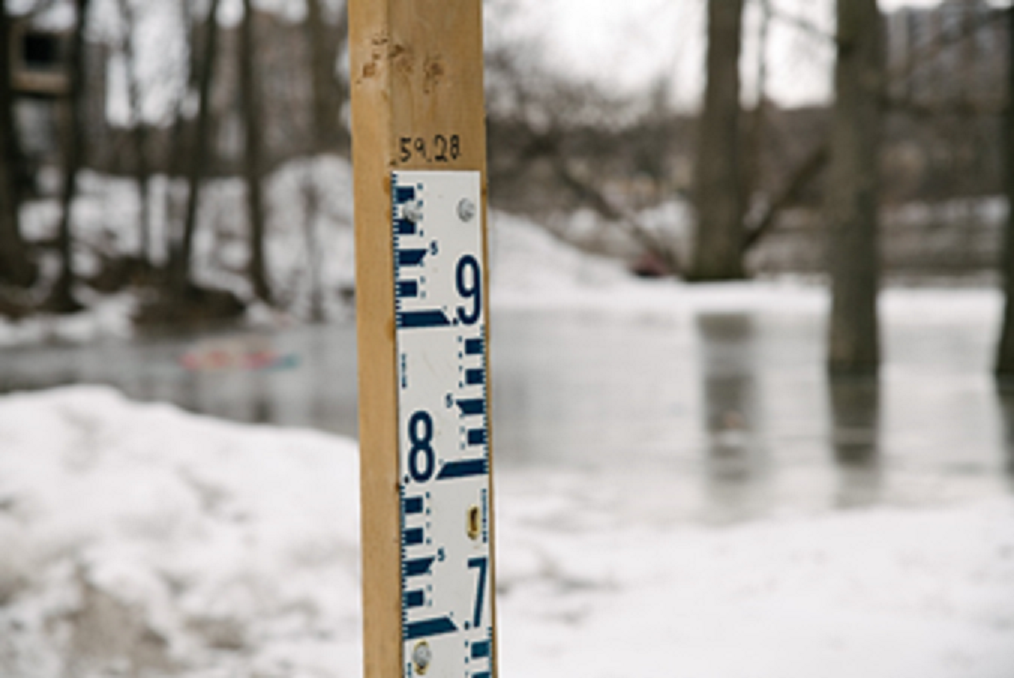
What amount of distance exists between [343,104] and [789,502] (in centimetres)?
2750

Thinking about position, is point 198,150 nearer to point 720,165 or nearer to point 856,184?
point 720,165

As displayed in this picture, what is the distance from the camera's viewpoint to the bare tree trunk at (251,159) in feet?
80.8

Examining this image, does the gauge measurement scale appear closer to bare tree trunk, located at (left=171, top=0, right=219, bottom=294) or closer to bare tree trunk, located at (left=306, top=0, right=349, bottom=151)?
bare tree trunk, located at (left=171, top=0, right=219, bottom=294)

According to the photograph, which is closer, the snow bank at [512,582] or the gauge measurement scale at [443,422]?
the gauge measurement scale at [443,422]

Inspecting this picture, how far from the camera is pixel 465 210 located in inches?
118

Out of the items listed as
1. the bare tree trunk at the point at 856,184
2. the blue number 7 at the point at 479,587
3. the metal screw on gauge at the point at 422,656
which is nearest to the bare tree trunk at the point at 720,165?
the bare tree trunk at the point at 856,184

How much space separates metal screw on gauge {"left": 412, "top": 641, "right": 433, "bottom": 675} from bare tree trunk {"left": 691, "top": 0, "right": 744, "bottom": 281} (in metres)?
22.4

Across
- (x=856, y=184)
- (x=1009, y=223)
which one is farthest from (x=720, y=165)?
(x=1009, y=223)

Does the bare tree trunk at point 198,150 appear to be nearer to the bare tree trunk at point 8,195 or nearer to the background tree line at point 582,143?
the background tree line at point 582,143

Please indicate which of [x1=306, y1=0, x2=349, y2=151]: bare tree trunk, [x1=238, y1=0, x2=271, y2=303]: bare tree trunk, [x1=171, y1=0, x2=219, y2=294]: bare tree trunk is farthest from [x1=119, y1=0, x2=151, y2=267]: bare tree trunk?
[x1=306, y1=0, x2=349, y2=151]: bare tree trunk

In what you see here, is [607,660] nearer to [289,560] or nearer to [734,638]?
[734,638]

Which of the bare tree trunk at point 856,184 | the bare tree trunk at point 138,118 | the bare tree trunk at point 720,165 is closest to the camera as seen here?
the bare tree trunk at point 856,184

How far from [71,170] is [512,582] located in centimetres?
2021

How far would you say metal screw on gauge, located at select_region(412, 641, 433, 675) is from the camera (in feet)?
9.51
